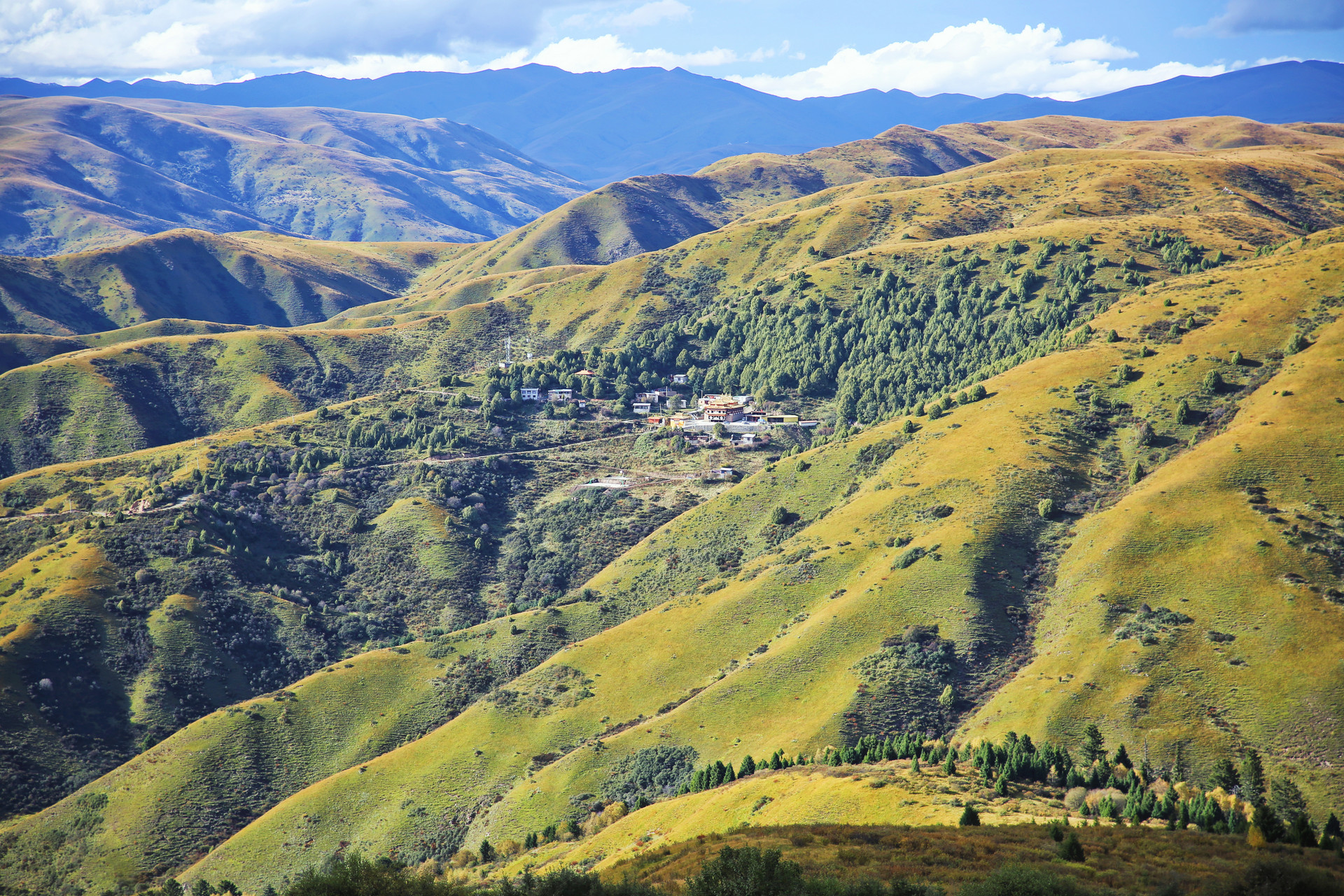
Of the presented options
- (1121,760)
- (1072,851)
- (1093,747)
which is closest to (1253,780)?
(1121,760)

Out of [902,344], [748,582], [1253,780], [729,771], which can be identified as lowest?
[729,771]

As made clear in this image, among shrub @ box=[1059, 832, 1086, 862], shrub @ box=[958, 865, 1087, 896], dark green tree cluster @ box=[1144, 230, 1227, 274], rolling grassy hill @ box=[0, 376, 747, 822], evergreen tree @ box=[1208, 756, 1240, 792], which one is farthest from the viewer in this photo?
dark green tree cluster @ box=[1144, 230, 1227, 274]

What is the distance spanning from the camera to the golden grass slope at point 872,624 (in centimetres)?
7606

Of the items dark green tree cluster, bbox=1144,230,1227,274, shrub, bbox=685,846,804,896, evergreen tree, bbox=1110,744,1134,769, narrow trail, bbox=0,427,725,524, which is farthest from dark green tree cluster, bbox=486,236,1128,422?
shrub, bbox=685,846,804,896

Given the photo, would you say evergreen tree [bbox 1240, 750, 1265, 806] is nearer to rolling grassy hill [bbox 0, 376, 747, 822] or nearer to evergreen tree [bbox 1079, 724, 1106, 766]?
evergreen tree [bbox 1079, 724, 1106, 766]

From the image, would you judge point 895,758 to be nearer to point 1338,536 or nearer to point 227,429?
point 1338,536

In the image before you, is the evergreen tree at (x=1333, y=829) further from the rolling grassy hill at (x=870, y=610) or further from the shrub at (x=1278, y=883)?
the shrub at (x=1278, y=883)

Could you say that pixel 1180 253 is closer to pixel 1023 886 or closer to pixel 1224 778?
pixel 1224 778

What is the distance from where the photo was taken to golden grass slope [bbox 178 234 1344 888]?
7606 centimetres

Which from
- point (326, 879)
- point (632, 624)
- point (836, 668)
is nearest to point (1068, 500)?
point (836, 668)

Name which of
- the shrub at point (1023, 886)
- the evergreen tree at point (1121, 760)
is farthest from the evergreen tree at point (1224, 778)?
the shrub at point (1023, 886)

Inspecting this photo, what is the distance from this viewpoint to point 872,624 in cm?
9056

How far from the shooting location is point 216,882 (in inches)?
3049

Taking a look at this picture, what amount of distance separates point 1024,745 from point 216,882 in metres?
69.3
